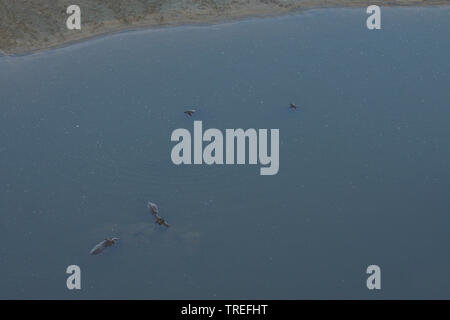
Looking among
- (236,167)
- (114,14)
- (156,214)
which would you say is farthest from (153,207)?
(114,14)

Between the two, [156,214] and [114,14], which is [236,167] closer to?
[156,214]

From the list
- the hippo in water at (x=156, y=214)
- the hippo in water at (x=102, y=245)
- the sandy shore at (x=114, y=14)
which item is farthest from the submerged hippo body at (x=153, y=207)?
the sandy shore at (x=114, y=14)

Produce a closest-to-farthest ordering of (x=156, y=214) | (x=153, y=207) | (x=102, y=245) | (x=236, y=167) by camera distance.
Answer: (x=102, y=245) → (x=156, y=214) → (x=153, y=207) → (x=236, y=167)

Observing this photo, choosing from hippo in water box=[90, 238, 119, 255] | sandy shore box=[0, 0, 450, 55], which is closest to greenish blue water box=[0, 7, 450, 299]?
hippo in water box=[90, 238, 119, 255]

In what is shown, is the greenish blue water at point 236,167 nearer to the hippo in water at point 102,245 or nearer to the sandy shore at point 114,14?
the hippo in water at point 102,245

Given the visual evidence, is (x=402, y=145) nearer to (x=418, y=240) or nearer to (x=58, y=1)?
(x=418, y=240)
